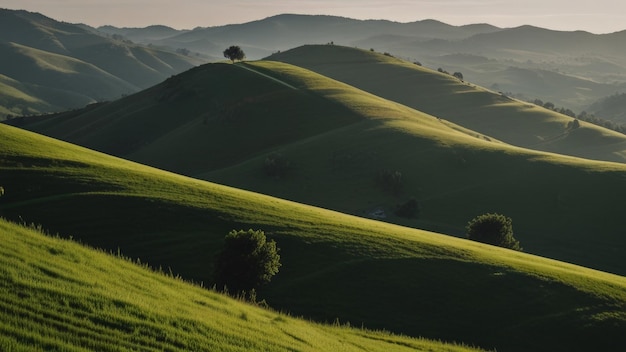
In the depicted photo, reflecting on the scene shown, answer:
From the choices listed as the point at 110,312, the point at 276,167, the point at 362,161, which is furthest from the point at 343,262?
the point at 362,161

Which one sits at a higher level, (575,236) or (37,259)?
(37,259)

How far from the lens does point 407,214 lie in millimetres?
104562

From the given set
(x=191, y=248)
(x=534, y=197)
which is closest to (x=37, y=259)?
(x=191, y=248)

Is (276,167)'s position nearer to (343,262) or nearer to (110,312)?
(343,262)

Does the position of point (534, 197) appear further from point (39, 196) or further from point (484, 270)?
point (39, 196)

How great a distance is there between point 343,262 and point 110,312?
86.9 feet

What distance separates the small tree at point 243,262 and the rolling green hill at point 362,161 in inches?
2680

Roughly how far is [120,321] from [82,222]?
88.0 feet

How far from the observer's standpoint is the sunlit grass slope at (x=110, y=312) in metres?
15.2

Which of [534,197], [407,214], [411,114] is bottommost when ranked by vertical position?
[407,214]

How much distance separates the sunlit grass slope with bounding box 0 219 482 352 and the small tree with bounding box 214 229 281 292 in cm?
935

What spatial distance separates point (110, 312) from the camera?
56.7 ft

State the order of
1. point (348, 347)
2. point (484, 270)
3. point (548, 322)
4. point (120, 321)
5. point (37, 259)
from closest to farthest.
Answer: point (120, 321) < point (37, 259) < point (348, 347) < point (548, 322) < point (484, 270)

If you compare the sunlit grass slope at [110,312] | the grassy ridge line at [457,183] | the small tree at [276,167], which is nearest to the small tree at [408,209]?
the grassy ridge line at [457,183]
